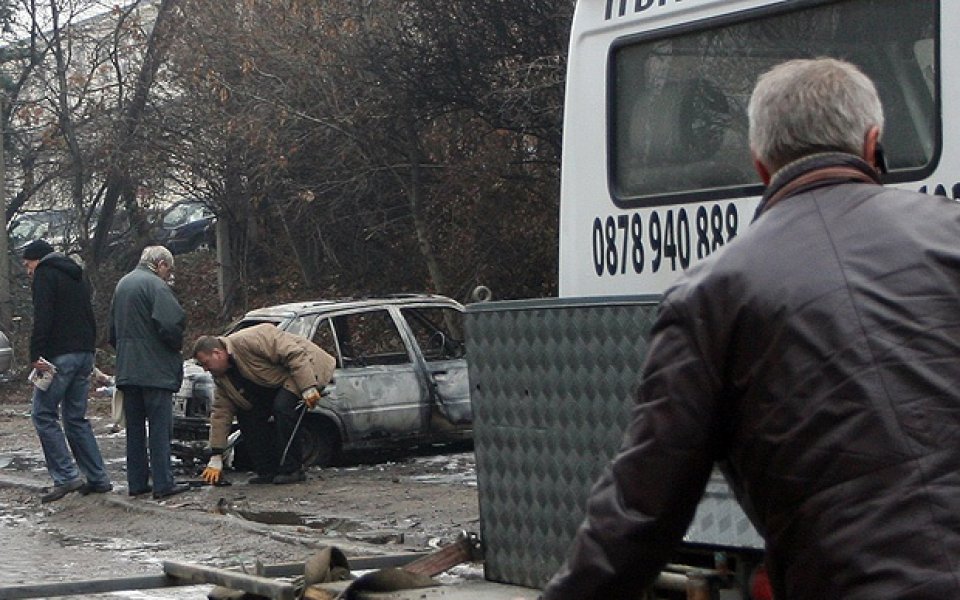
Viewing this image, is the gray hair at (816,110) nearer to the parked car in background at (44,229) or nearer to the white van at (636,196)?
the white van at (636,196)

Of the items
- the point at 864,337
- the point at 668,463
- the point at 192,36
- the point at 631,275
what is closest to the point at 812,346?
the point at 864,337

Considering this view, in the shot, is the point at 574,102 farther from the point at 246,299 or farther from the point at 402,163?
the point at 246,299

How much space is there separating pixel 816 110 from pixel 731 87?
10.1ft

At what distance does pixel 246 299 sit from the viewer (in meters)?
26.1

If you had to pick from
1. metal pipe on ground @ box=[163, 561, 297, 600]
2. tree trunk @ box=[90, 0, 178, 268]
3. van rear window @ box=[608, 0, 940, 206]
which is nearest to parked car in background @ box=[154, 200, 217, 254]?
tree trunk @ box=[90, 0, 178, 268]

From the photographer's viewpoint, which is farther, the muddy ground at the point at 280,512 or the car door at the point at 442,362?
the car door at the point at 442,362

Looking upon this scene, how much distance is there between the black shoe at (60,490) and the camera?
42.0ft

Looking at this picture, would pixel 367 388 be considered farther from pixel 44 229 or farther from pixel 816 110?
pixel 44 229

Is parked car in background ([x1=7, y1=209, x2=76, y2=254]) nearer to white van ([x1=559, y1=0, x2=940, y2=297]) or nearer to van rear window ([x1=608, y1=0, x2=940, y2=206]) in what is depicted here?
white van ([x1=559, y1=0, x2=940, y2=297])

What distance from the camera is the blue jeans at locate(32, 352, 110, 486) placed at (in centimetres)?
1250

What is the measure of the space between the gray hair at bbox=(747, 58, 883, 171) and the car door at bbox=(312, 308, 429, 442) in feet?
37.1

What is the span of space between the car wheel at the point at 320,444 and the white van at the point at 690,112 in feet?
26.4

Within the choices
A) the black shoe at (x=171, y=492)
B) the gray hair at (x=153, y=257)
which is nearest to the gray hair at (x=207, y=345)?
the gray hair at (x=153, y=257)

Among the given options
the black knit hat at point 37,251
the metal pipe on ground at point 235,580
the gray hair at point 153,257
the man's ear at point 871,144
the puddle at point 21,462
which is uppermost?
the black knit hat at point 37,251
